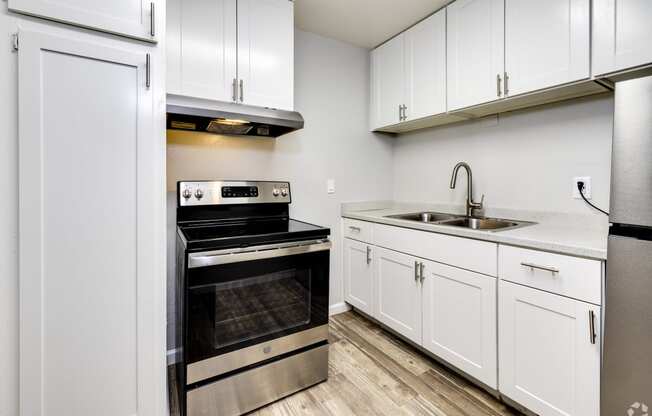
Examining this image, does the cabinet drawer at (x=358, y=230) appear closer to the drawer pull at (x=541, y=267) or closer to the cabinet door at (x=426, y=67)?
the cabinet door at (x=426, y=67)

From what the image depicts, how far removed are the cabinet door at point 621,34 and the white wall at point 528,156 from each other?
345 millimetres

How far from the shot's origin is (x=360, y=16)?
218 centimetres

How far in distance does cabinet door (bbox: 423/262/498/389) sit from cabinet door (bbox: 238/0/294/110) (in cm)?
142

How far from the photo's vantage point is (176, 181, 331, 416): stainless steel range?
1.35 m

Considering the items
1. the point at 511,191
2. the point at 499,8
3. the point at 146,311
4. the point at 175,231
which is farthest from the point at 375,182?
the point at 146,311

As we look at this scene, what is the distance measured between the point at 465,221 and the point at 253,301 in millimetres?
1572

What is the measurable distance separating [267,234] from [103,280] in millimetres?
665

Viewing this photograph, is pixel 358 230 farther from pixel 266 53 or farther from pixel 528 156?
pixel 266 53

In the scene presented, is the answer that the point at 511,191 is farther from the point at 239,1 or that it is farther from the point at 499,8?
the point at 239,1

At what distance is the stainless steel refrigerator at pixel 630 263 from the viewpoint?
1.03m

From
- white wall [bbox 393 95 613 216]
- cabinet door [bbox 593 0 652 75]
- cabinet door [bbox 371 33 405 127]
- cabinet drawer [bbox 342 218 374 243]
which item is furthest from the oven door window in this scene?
cabinet door [bbox 593 0 652 75]

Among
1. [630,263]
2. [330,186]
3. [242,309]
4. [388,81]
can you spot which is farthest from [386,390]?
[388,81]

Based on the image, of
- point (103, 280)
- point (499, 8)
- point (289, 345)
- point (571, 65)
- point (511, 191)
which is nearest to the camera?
point (103, 280)

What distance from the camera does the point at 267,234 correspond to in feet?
4.92
